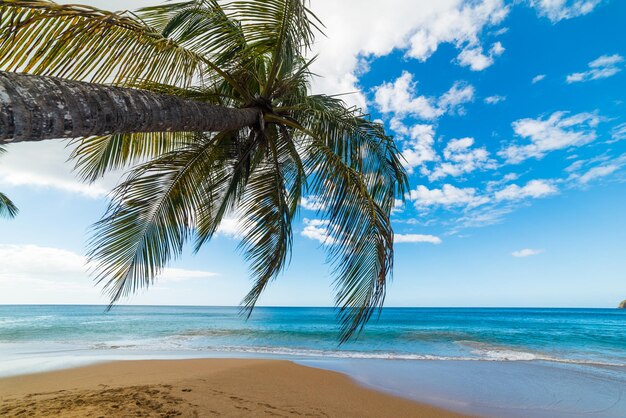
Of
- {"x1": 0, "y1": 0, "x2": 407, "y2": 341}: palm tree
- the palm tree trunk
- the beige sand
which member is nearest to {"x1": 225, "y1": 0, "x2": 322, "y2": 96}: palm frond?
{"x1": 0, "y1": 0, "x2": 407, "y2": 341}: palm tree

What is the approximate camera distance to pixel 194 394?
5715mm

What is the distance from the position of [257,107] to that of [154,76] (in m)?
1.28

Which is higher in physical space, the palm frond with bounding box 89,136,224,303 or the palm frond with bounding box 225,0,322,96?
the palm frond with bounding box 225,0,322,96

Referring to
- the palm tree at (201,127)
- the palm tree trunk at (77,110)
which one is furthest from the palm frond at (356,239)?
the palm tree trunk at (77,110)

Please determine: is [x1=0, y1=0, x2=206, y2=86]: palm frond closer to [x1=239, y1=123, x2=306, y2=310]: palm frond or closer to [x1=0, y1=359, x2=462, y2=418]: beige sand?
[x1=239, y1=123, x2=306, y2=310]: palm frond

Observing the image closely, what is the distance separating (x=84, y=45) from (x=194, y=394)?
17.5ft

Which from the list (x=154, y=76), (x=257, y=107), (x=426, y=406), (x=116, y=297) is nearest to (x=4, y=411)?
(x=116, y=297)

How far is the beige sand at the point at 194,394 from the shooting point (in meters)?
4.91

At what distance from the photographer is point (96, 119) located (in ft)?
7.55

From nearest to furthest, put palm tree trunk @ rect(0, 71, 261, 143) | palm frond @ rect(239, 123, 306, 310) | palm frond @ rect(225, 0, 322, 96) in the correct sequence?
palm tree trunk @ rect(0, 71, 261, 143), palm frond @ rect(225, 0, 322, 96), palm frond @ rect(239, 123, 306, 310)

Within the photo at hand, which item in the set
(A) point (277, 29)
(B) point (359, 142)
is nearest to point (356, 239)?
(B) point (359, 142)

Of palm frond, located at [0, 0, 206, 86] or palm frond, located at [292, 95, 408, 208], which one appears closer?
palm frond, located at [0, 0, 206, 86]

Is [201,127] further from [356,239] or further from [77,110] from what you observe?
[356,239]

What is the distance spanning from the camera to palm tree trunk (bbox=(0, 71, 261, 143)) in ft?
5.98
